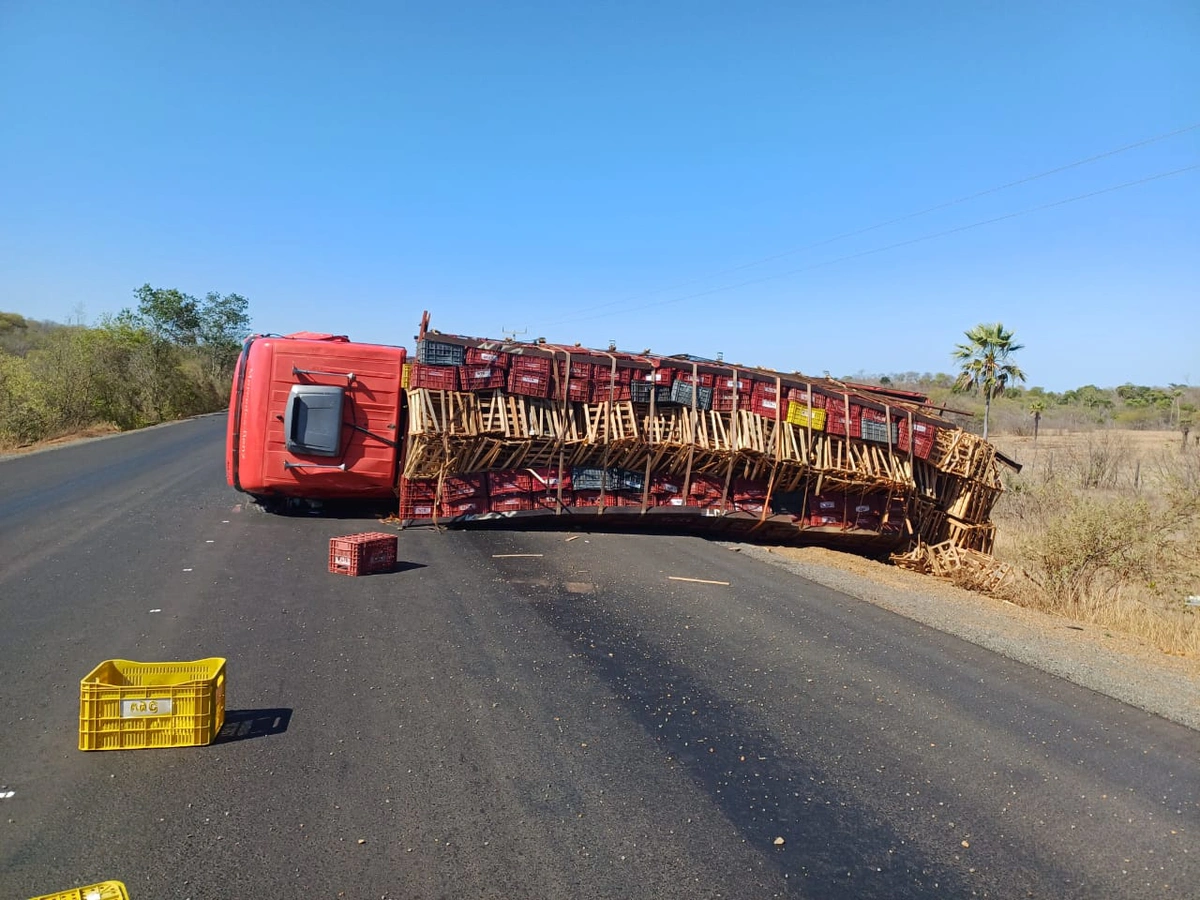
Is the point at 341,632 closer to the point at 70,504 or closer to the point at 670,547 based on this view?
the point at 670,547

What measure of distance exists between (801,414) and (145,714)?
38.3 feet

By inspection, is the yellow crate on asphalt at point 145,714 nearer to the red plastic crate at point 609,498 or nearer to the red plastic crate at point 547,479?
the red plastic crate at point 547,479

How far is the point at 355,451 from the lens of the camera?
12.5m

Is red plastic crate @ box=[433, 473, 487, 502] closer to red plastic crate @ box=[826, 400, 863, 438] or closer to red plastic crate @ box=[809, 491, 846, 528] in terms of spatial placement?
red plastic crate @ box=[809, 491, 846, 528]

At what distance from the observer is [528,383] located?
12.9 m

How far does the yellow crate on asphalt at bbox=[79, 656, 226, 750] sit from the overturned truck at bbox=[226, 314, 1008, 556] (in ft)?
25.3

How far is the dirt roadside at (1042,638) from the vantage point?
659 centimetres

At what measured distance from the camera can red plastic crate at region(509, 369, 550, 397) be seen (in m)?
12.8

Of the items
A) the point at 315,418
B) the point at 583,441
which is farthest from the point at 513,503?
the point at 315,418

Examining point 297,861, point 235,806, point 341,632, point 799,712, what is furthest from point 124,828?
point 799,712

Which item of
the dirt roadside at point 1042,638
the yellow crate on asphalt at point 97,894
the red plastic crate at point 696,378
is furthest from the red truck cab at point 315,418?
the yellow crate on asphalt at point 97,894

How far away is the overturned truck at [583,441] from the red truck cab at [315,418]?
0.08 ft

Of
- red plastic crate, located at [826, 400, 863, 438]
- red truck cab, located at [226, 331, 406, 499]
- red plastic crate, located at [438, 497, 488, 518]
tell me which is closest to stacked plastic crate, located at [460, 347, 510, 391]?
red truck cab, located at [226, 331, 406, 499]

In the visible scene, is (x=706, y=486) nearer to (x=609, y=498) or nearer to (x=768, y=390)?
(x=609, y=498)
